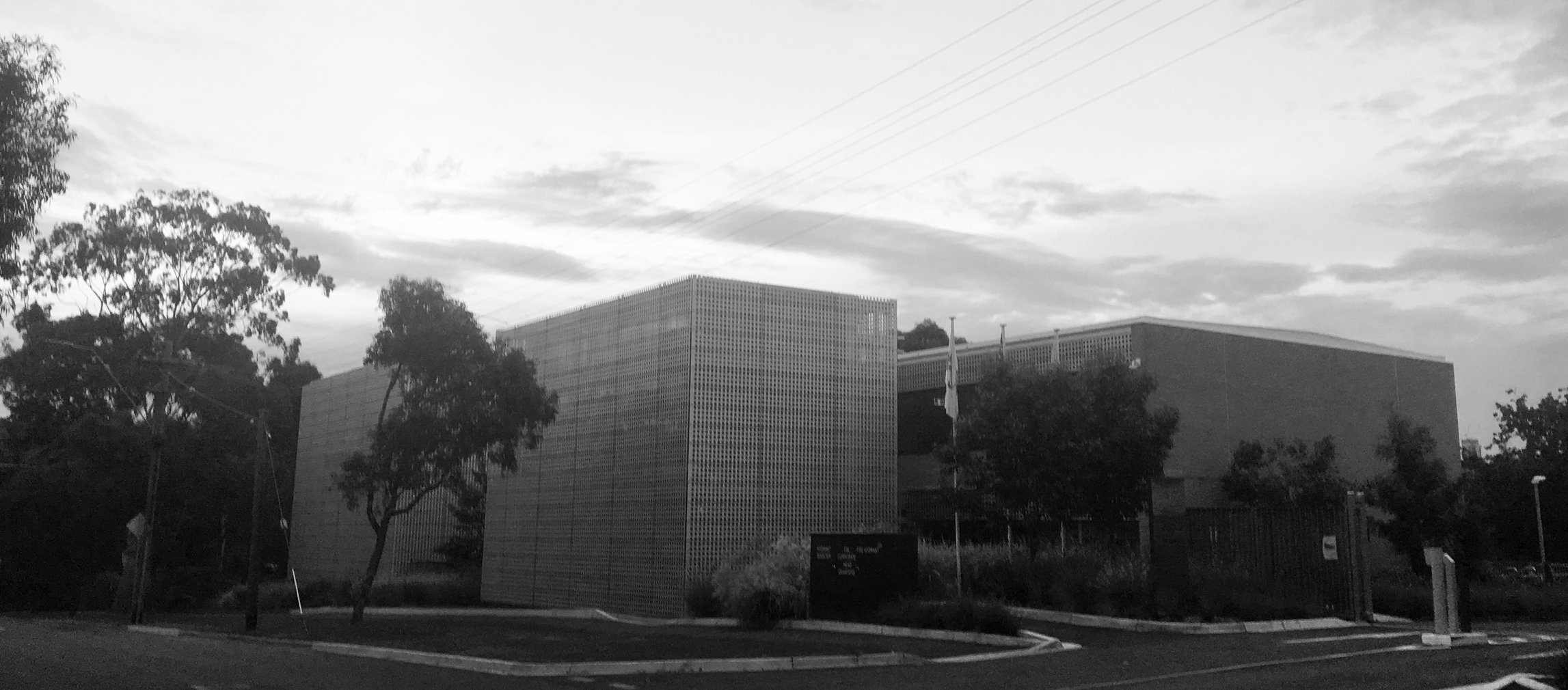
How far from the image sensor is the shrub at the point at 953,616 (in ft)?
71.8

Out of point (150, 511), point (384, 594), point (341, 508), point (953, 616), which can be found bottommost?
point (384, 594)

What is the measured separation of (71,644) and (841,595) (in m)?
14.9

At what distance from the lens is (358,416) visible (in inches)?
2096

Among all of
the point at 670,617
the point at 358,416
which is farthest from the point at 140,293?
the point at 670,617

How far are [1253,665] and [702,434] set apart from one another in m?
17.1

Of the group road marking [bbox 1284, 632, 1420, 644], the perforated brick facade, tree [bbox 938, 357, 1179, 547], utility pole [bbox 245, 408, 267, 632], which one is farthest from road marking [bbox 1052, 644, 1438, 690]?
the perforated brick facade

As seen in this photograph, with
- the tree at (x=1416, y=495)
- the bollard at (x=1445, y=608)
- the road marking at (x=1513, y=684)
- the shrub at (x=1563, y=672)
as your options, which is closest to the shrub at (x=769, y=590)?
the bollard at (x=1445, y=608)

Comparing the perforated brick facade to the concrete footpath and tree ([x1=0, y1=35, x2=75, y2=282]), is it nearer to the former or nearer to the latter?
the concrete footpath

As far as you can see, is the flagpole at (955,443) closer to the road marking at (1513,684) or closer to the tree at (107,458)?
the road marking at (1513,684)

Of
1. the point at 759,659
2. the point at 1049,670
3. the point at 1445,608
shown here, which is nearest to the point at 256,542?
the point at 759,659

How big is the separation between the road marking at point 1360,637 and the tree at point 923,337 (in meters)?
55.7

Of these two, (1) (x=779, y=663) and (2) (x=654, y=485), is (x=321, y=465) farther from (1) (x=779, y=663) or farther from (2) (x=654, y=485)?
(1) (x=779, y=663)

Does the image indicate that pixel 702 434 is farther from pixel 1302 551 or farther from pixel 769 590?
pixel 1302 551

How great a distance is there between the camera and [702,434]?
3119 centimetres
